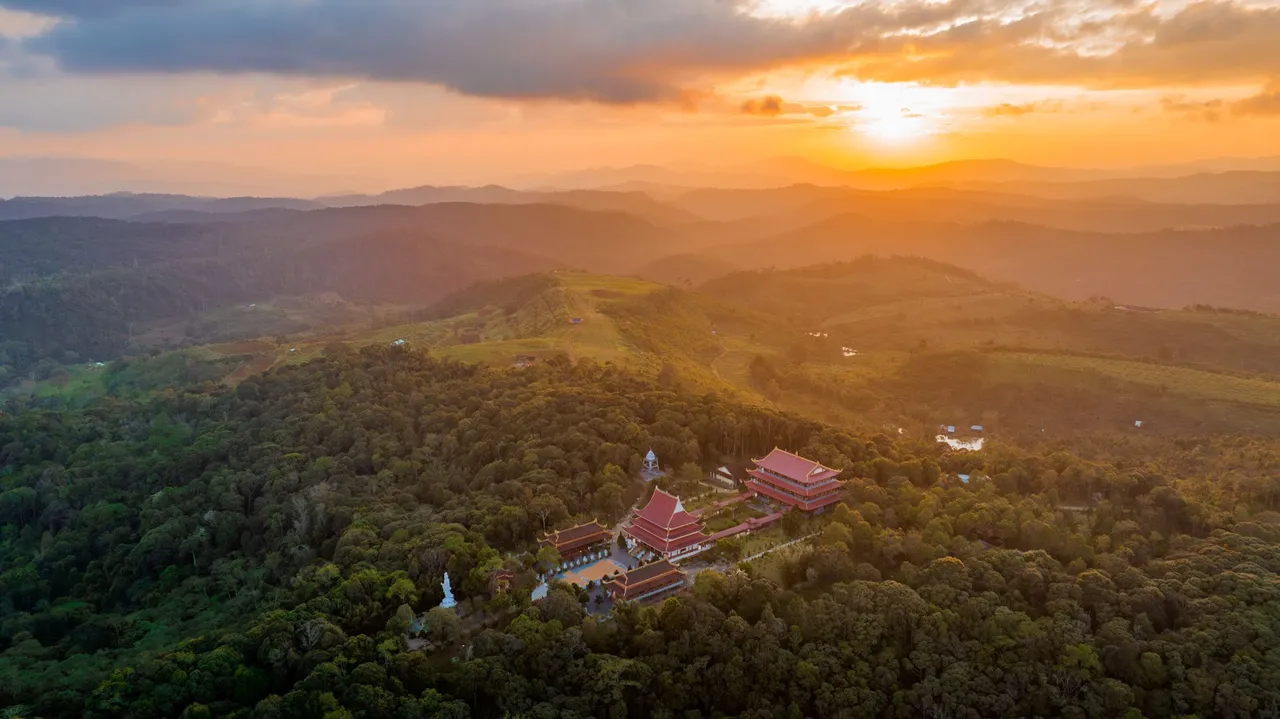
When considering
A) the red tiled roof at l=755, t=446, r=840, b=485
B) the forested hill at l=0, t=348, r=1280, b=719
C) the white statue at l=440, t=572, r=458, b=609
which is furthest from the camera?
the red tiled roof at l=755, t=446, r=840, b=485

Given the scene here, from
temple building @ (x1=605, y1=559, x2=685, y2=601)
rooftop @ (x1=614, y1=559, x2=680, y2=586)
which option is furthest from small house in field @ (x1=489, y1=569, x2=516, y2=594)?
rooftop @ (x1=614, y1=559, x2=680, y2=586)

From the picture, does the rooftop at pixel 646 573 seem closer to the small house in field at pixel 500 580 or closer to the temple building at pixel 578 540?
the temple building at pixel 578 540

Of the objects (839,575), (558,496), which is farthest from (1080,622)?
(558,496)

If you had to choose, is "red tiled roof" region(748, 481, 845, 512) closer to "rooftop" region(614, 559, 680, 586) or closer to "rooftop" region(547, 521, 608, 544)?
"rooftop" region(614, 559, 680, 586)

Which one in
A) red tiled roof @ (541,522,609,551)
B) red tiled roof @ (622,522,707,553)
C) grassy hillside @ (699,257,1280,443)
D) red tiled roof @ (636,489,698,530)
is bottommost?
grassy hillside @ (699,257,1280,443)

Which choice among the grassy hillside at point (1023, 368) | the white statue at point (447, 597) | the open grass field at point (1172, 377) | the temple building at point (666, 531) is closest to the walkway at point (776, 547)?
the temple building at point (666, 531)

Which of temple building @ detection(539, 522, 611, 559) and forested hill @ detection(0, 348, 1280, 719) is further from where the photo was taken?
temple building @ detection(539, 522, 611, 559)
